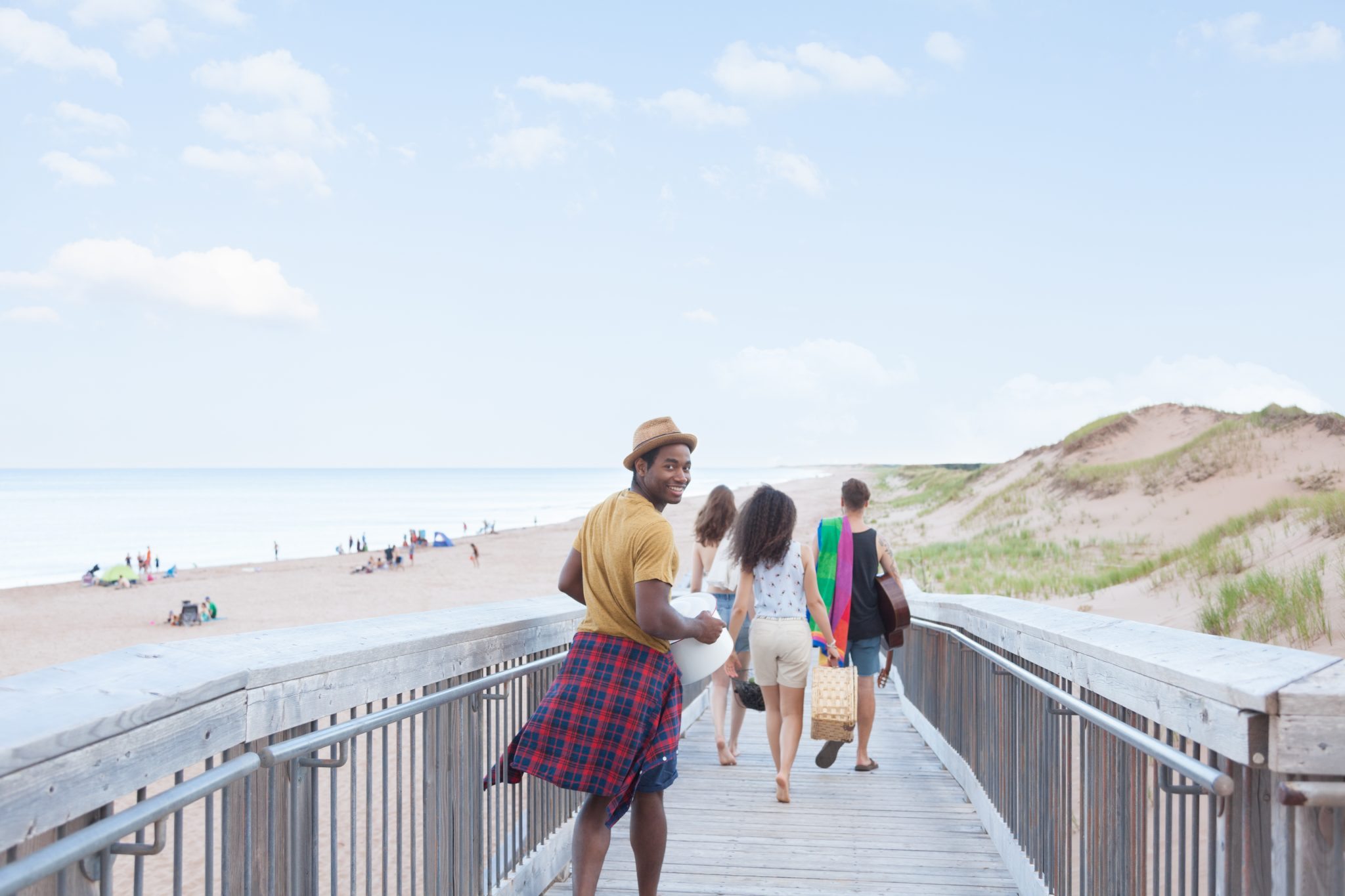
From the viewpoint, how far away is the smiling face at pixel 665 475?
3.39 meters

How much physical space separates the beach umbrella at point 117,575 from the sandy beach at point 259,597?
45cm

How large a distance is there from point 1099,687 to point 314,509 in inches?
3751

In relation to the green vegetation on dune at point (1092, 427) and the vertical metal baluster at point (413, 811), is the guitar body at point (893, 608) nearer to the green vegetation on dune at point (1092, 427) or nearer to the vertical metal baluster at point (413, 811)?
the vertical metal baluster at point (413, 811)

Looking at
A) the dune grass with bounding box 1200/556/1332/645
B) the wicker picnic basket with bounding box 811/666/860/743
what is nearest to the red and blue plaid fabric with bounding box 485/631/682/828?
the wicker picnic basket with bounding box 811/666/860/743

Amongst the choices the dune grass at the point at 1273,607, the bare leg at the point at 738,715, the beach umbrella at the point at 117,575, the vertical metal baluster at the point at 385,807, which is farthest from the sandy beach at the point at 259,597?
the vertical metal baluster at the point at 385,807

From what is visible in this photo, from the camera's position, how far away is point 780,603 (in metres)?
5.76

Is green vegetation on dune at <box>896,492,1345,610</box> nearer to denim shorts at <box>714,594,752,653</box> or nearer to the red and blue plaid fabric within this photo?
denim shorts at <box>714,594,752,653</box>

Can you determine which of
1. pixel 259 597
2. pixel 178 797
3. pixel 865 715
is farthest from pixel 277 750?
pixel 259 597

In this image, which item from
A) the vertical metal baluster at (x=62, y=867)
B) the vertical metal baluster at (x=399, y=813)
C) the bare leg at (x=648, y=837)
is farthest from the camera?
the bare leg at (x=648, y=837)

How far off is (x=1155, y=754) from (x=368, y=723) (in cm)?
194

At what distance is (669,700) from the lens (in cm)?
343

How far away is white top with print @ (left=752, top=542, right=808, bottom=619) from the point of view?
226 inches

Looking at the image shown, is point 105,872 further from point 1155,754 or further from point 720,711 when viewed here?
point 720,711

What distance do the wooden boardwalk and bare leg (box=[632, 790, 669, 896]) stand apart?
2.58 ft
